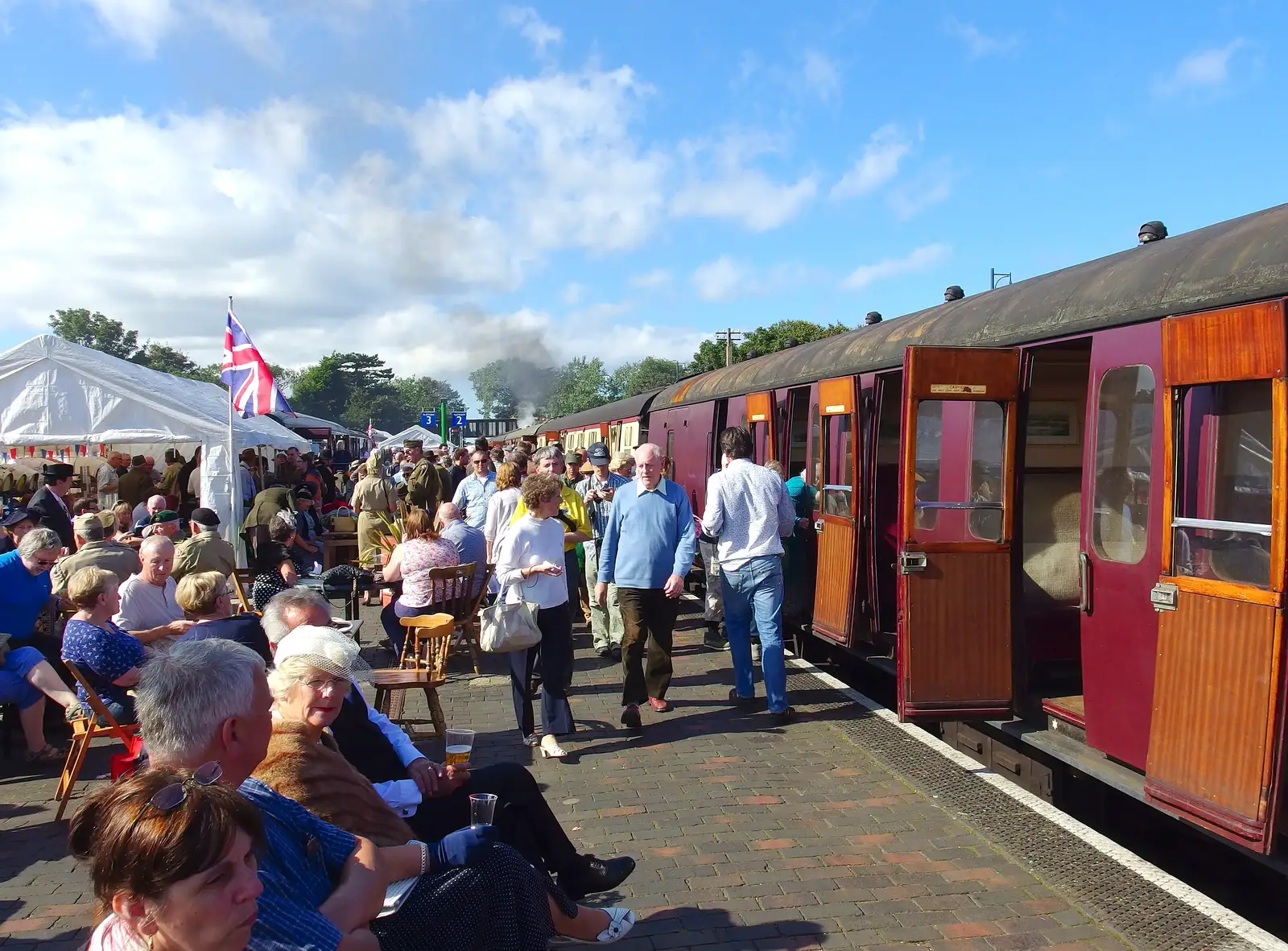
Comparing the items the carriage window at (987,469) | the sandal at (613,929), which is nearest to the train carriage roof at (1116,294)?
the carriage window at (987,469)

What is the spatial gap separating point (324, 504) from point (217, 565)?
12.2 m

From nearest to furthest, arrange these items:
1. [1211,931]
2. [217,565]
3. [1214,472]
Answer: [1211,931], [1214,472], [217,565]

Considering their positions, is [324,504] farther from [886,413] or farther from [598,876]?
[598,876]

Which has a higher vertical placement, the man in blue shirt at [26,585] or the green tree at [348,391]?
the green tree at [348,391]

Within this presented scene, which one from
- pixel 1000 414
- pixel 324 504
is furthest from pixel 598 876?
pixel 324 504

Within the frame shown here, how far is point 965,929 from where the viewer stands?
377cm

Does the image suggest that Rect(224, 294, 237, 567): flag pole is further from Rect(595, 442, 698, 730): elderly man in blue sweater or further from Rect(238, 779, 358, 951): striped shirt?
Rect(238, 779, 358, 951): striped shirt

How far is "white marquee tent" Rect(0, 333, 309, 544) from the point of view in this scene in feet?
42.7

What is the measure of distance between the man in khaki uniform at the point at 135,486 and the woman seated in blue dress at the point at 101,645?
8.43 metres

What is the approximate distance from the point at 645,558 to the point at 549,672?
106cm

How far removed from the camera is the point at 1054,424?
22.1 ft

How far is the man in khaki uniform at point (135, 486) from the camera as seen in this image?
517 inches

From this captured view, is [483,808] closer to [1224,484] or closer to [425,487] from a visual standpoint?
[1224,484]

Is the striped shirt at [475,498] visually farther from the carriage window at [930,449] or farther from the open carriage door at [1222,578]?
the open carriage door at [1222,578]
